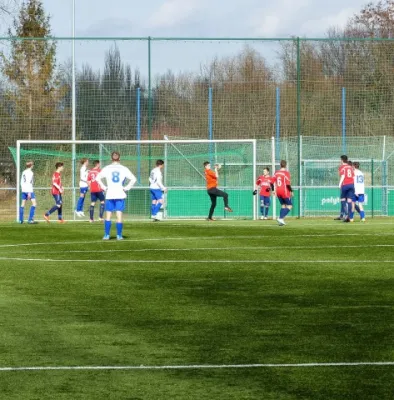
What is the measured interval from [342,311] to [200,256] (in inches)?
300

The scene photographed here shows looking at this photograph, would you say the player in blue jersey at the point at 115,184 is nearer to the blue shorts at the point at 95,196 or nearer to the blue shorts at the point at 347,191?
the blue shorts at the point at 95,196

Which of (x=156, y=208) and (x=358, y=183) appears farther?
(x=358, y=183)

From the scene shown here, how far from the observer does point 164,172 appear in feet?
122

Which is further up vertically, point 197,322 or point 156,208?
point 156,208

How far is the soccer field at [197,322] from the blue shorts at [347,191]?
1125 cm

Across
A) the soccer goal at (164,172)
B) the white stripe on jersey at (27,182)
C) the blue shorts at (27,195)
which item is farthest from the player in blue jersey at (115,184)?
the soccer goal at (164,172)

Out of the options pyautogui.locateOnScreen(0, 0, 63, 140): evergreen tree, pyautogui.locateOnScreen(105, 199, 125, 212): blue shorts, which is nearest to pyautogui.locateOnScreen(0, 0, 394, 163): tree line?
pyautogui.locateOnScreen(0, 0, 63, 140): evergreen tree

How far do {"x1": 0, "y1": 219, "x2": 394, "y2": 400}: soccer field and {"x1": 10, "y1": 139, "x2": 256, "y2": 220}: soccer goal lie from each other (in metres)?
15.3

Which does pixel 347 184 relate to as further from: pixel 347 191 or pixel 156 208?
pixel 156 208

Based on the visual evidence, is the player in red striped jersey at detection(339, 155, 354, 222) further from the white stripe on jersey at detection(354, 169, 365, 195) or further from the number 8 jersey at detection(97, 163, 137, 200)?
the number 8 jersey at detection(97, 163, 137, 200)

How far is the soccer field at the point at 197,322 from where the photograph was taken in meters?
7.36

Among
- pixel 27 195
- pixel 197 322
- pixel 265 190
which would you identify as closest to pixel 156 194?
pixel 27 195

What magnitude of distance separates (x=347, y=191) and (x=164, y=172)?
760 centimetres

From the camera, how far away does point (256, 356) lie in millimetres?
8391
